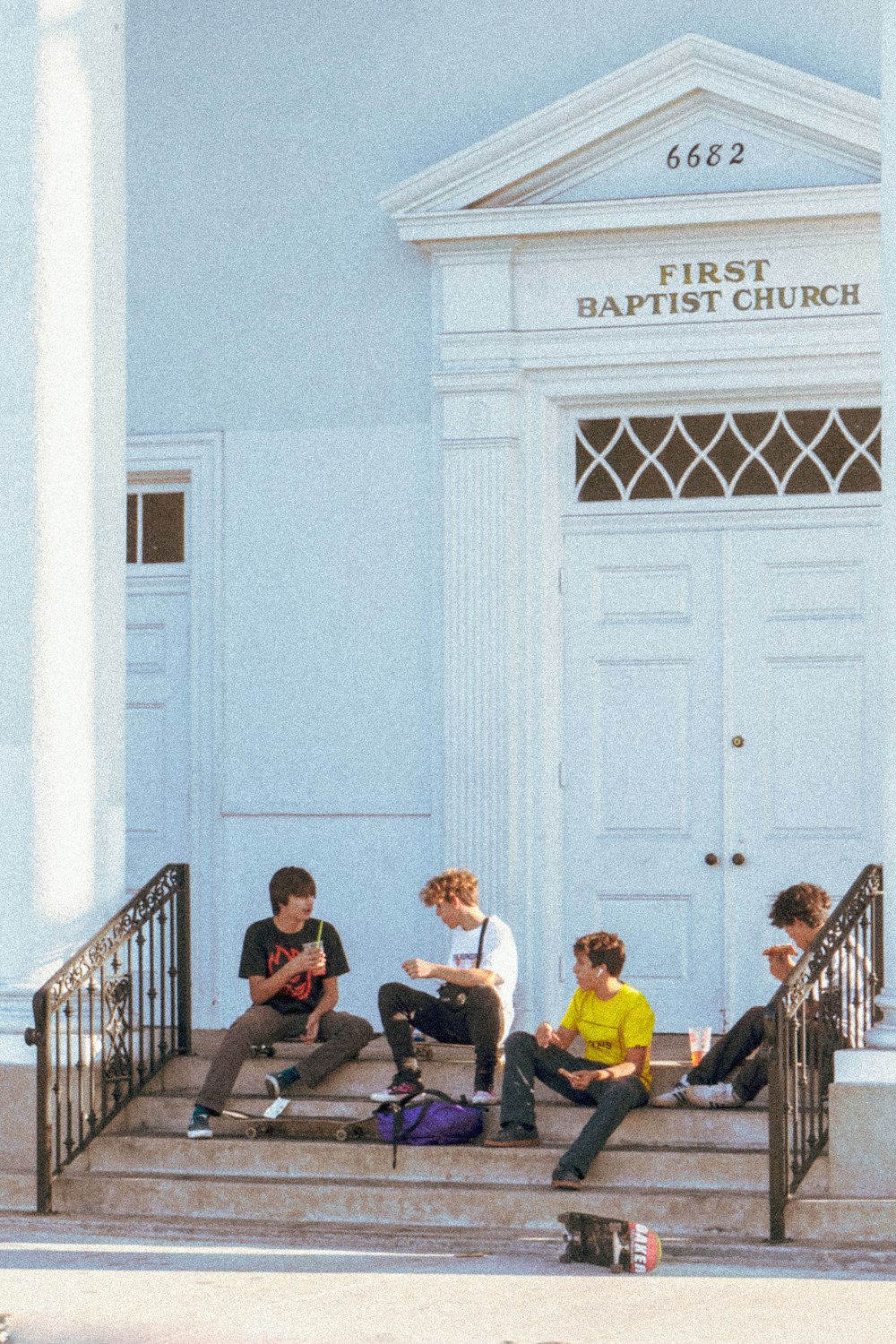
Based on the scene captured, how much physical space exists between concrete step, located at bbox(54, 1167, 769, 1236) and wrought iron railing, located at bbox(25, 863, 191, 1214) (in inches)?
9.8

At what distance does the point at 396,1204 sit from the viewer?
8.62 meters

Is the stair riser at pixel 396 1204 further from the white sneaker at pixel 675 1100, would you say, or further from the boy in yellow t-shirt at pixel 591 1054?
the white sneaker at pixel 675 1100

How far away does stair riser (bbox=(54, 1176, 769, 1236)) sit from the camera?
8.34 metres

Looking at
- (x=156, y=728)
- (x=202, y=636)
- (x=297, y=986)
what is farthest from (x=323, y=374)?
(x=297, y=986)

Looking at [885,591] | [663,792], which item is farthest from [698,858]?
[885,591]

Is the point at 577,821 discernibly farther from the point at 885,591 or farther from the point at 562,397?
the point at 885,591

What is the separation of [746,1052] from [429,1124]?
1355 mm

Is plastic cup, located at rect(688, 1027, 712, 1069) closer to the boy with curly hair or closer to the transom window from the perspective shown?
the boy with curly hair

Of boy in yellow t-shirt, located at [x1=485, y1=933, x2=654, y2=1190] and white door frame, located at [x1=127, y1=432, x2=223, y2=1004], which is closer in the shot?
boy in yellow t-shirt, located at [x1=485, y1=933, x2=654, y2=1190]

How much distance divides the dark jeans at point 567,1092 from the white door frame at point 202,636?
2726 mm

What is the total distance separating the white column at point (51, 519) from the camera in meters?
9.38

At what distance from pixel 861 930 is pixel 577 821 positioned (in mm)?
2409

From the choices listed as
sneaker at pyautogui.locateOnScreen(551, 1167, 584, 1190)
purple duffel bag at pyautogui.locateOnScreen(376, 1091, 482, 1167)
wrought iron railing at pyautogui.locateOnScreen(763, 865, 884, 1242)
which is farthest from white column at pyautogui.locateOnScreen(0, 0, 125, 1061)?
wrought iron railing at pyautogui.locateOnScreen(763, 865, 884, 1242)

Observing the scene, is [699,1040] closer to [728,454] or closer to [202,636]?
[728,454]
